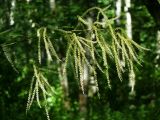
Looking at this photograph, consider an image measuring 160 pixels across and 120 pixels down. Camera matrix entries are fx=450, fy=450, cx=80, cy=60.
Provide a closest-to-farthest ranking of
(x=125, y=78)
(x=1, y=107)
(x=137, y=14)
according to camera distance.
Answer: (x=1, y=107) < (x=125, y=78) < (x=137, y=14)

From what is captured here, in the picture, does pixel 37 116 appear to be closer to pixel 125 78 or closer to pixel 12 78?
pixel 12 78

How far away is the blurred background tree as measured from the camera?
935cm

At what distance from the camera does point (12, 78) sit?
1048 centimetres

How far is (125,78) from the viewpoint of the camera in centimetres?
1827

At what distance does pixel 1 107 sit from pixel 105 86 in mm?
5490

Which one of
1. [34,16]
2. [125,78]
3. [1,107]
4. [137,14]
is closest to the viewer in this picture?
[1,107]

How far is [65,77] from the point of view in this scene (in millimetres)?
15961

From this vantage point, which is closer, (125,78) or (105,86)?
(105,86)

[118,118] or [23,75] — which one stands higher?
[23,75]

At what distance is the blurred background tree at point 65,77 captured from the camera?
9.35 m

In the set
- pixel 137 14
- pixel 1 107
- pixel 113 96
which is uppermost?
pixel 137 14

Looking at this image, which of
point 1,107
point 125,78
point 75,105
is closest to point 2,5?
point 125,78

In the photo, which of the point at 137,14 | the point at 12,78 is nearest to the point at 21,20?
the point at 12,78

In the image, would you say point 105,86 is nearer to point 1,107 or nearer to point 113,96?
point 113,96
